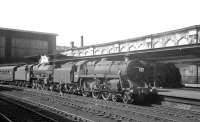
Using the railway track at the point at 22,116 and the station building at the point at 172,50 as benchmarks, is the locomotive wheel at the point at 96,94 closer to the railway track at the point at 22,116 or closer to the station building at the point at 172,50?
the station building at the point at 172,50

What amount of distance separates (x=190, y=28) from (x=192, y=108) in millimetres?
11602

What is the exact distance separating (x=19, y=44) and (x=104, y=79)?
40.8 m

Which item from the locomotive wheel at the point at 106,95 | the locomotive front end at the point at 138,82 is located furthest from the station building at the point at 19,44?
the locomotive front end at the point at 138,82

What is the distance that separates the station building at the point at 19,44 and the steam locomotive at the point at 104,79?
29839mm

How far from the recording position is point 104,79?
711 inches

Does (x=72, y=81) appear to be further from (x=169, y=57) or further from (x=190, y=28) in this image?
(x=190, y=28)

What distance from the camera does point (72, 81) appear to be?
2134 cm

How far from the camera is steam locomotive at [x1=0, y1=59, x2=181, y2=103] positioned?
16.2m

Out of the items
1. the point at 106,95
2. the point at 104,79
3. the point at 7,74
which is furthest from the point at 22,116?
the point at 7,74

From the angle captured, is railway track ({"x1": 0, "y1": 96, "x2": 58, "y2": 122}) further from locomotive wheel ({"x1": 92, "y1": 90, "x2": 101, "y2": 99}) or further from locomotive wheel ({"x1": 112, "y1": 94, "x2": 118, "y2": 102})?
locomotive wheel ({"x1": 112, "y1": 94, "x2": 118, "y2": 102})

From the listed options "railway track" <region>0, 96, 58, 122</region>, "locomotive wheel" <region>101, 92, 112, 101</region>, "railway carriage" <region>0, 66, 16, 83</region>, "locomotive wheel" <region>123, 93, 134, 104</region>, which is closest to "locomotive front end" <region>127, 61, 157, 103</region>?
"locomotive wheel" <region>123, 93, 134, 104</region>

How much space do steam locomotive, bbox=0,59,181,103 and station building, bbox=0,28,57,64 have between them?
29.8m

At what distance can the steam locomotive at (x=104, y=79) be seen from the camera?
16.2 meters

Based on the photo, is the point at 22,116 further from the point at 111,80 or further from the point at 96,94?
the point at 96,94
